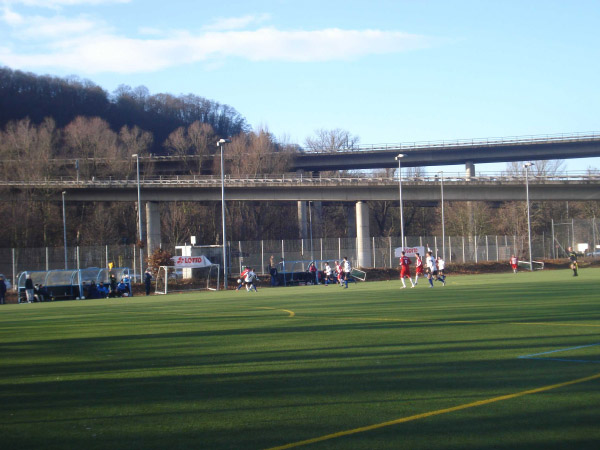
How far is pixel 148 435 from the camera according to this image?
21.8 ft

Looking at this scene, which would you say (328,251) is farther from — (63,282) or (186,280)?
(63,282)

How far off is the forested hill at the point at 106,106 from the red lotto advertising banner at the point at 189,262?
69048mm

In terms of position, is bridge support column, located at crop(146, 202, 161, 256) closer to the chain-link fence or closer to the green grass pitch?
the chain-link fence

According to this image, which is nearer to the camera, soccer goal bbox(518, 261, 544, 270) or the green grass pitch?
the green grass pitch

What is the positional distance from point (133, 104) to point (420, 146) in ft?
200

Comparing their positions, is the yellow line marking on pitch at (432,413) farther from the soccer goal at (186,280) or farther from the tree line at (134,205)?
the tree line at (134,205)

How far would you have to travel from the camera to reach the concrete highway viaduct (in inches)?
2815

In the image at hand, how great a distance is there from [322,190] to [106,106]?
66.1 metres

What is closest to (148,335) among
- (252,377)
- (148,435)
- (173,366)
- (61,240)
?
(173,366)

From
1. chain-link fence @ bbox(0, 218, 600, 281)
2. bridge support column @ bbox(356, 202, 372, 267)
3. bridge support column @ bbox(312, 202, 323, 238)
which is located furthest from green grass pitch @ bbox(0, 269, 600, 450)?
bridge support column @ bbox(312, 202, 323, 238)

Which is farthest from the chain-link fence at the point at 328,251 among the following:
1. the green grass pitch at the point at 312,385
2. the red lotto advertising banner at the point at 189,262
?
the green grass pitch at the point at 312,385

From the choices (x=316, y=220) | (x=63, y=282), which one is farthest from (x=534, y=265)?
(x=63, y=282)

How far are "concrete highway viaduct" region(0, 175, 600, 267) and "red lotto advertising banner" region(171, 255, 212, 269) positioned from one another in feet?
76.5

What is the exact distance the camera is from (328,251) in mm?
66562
